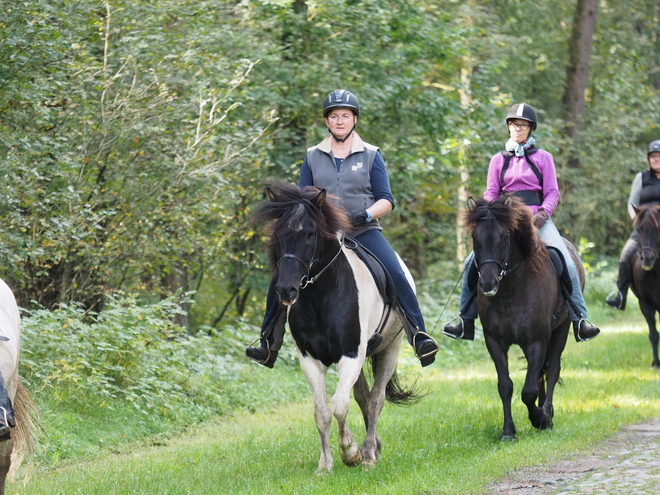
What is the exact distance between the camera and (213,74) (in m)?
13.5

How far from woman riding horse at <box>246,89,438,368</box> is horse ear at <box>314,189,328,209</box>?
0.64m

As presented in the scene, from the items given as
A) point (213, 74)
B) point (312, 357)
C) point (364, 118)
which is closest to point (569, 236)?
point (364, 118)

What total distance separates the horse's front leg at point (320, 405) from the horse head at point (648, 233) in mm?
7469

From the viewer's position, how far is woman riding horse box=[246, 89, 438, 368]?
7.54 m

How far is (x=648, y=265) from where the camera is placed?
1298cm

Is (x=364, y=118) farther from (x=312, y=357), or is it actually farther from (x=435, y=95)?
(x=312, y=357)

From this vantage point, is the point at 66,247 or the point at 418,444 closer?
the point at 418,444

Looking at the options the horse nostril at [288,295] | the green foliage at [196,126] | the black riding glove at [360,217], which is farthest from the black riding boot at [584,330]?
the green foliage at [196,126]

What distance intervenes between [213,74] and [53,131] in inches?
131

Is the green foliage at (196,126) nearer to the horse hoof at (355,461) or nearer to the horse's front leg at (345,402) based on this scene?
the horse's front leg at (345,402)

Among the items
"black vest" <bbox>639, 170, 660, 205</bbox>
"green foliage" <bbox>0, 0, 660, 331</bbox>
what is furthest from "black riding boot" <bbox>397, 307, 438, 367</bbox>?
"black vest" <bbox>639, 170, 660, 205</bbox>

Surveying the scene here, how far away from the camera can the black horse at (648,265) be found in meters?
12.9

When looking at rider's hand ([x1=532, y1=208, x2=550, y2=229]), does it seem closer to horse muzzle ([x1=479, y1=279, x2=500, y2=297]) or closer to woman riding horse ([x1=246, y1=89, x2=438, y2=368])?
horse muzzle ([x1=479, y1=279, x2=500, y2=297])

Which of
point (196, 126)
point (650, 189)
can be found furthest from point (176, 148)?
point (650, 189)
